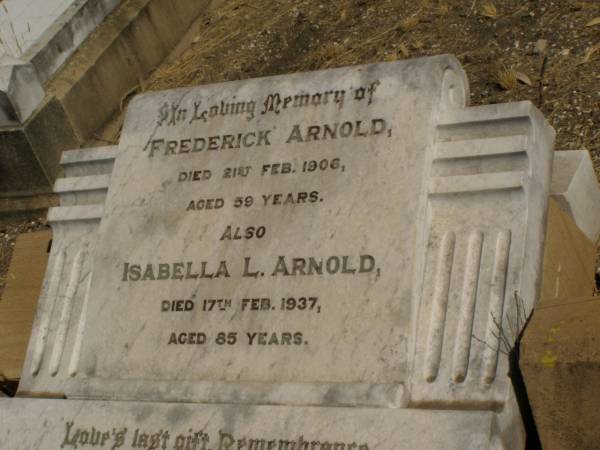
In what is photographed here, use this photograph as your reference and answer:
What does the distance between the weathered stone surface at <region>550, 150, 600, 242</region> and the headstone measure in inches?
11.4

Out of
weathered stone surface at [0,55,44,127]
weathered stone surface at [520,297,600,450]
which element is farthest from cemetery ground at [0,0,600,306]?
weathered stone surface at [520,297,600,450]

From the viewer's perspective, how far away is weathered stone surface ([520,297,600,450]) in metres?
3.51

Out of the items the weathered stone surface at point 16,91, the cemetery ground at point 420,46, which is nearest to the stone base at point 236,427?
the cemetery ground at point 420,46

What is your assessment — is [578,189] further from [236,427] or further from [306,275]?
[236,427]

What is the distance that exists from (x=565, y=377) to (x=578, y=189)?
1.22m

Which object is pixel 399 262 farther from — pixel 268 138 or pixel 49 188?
pixel 49 188

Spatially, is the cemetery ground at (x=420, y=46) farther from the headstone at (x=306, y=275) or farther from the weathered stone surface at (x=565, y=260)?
the headstone at (x=306, y=275)

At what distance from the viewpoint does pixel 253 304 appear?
417 centimetres

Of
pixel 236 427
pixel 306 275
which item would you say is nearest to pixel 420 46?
pixel 306 275

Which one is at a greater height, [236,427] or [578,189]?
[578,189]

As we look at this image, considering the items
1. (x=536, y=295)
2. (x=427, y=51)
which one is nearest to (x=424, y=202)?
(x=536, y=295)

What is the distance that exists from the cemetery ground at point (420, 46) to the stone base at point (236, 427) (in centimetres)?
236

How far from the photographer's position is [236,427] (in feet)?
13.0

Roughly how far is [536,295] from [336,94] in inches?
43.2
